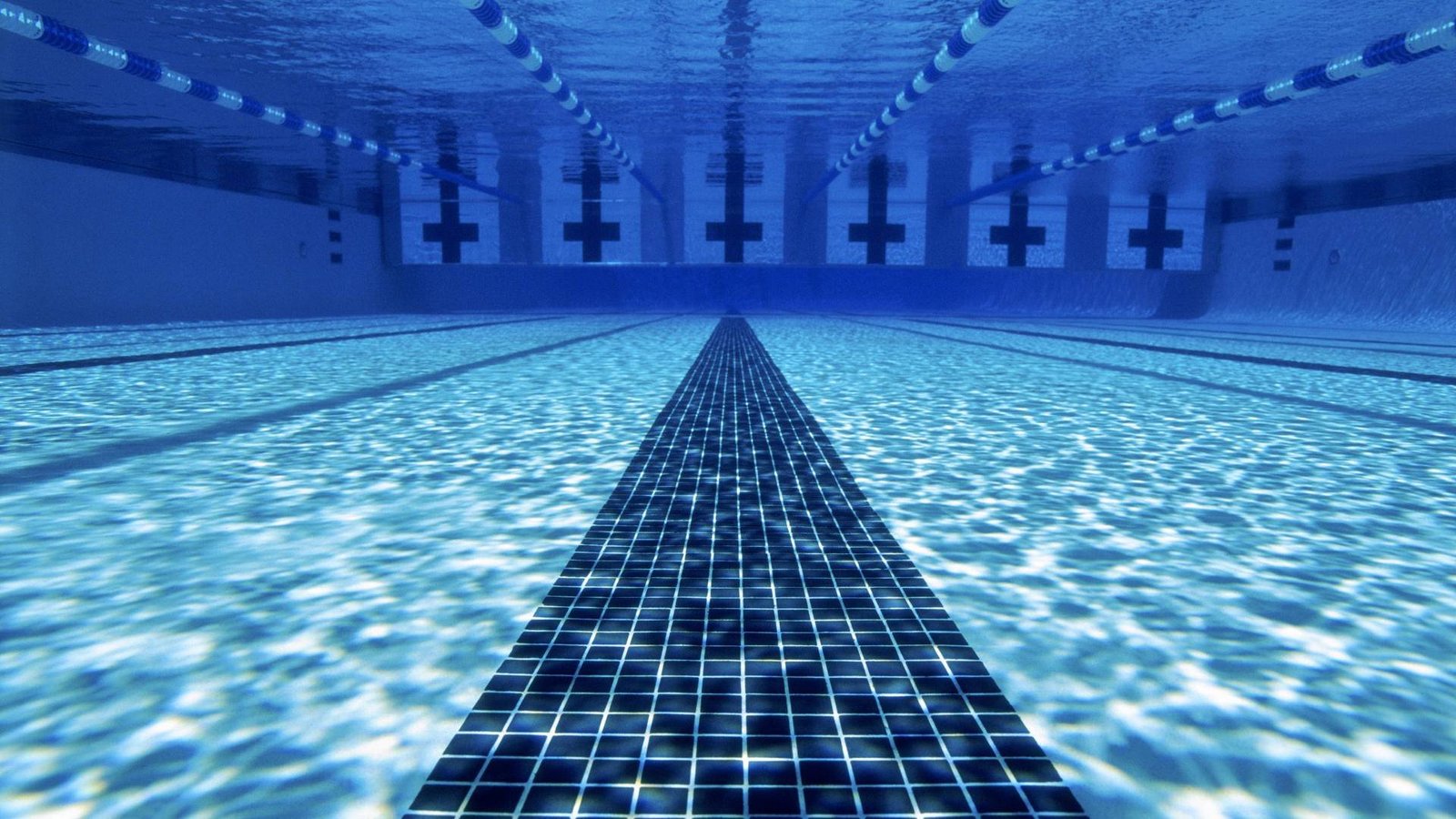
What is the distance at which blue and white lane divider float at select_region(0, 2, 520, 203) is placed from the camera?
713cm

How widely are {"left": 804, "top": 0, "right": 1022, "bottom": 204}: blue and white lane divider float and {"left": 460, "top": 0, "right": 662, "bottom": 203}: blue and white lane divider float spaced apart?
3602mm

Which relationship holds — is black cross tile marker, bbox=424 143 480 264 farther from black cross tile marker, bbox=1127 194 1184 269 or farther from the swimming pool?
black cross tile marker, bbox=1127 194 1184 269

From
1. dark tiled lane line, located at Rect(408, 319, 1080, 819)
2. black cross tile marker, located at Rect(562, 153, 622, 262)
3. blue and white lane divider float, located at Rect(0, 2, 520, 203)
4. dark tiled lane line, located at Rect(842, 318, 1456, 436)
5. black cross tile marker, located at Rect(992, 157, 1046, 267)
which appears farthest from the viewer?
black cross tile marker, located at Rect(992, 157, 1046, 267)

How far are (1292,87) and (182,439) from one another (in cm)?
999

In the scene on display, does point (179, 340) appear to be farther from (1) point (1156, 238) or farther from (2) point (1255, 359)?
(1) point (1156, 238)

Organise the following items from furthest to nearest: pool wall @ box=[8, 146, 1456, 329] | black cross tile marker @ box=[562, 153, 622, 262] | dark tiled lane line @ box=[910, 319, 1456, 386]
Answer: black cross tile marker @ box=[562, 153, 622, 262] → pool wall @ box=[8, 146, 1456, 329] → dark tiled lane line @ box=[910, 319, 1456, 386]

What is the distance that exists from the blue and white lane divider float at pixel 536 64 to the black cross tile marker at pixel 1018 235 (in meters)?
9.32

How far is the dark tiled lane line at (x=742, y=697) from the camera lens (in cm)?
102

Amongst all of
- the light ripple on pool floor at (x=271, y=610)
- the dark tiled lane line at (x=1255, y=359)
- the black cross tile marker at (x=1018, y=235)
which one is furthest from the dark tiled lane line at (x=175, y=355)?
the black cross tile marker at (x=1018, y=235)

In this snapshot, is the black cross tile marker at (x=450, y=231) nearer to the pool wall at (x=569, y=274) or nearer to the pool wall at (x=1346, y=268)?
the pool wall at (x=569, y=274)

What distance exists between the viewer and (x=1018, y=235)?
62.2 feet

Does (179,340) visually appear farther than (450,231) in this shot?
No

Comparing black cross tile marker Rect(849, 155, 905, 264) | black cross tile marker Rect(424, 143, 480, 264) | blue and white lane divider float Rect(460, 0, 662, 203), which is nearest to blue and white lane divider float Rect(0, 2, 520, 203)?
blue and white lane divider float Rect(460, 0, 662, 203)

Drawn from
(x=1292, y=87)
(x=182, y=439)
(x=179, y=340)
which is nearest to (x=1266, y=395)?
(x=182, y=439)
